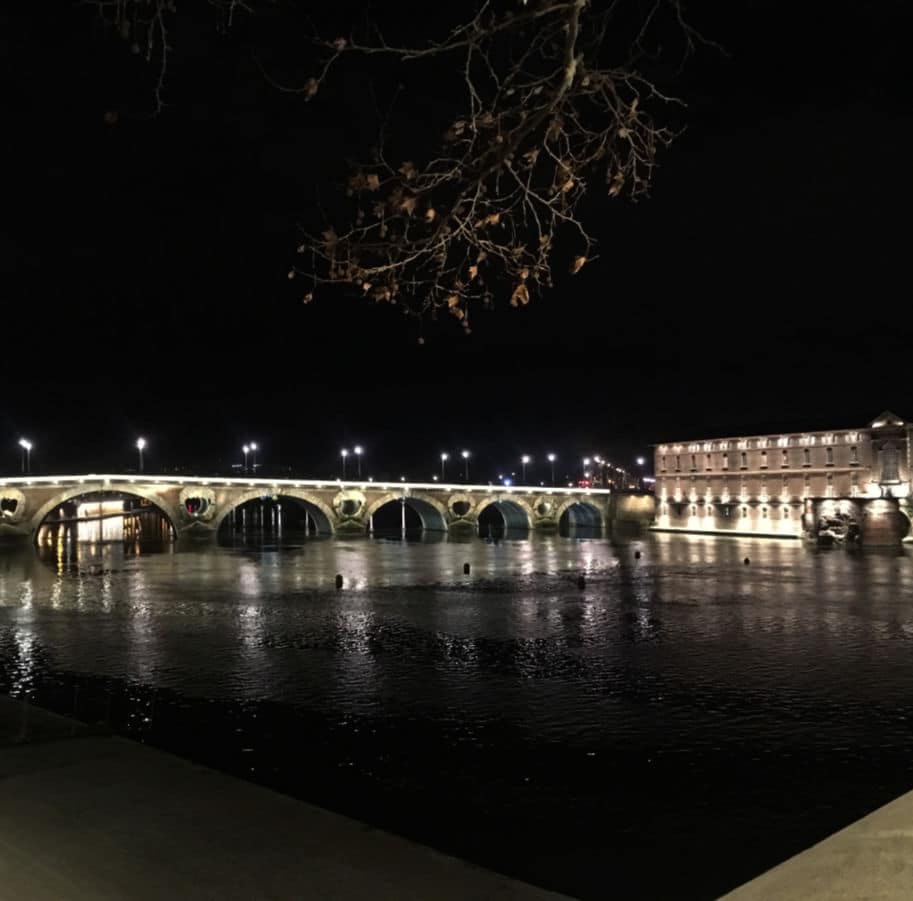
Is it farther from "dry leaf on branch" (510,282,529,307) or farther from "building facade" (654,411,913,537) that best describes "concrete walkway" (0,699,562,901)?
"building facade" (654,411,913,537)

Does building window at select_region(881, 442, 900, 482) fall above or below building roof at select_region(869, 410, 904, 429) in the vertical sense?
below

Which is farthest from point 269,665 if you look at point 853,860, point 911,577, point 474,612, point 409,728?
point 911,577

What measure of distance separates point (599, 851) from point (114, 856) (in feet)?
24.5

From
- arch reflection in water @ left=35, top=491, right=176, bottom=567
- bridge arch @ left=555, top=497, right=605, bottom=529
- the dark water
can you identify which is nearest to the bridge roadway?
bridge arch @ left=555, top=497, right=605, bottom=529

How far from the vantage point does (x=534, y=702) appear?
23.3 metres

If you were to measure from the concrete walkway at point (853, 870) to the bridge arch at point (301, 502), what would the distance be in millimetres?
97316

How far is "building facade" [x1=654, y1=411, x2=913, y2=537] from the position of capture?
96625mm

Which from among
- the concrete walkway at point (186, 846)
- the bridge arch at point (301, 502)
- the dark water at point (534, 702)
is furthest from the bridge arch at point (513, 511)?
the concrete walkway at point (186, 846)

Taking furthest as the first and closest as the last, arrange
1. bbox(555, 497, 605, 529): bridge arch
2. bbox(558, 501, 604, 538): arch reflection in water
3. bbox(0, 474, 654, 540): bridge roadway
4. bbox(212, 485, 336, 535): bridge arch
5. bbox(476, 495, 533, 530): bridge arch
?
bbox(555, 497, 605, 529): bridge arch → bbox(558, 501, 604, 538): arch reflection in water → bbox(476, 495, 533, 530): bridge arch → bbox(212, 485, 336, 535): bridge arch → bbox(0, 474, 654, 540): bridge roadway

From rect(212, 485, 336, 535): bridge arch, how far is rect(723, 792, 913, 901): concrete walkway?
319 feet

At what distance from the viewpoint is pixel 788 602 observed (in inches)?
1730

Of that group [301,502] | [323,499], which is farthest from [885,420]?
[301,502]

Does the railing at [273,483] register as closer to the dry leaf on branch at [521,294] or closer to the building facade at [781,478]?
the building facade at [781,478]

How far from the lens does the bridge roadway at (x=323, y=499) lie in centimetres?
8706
